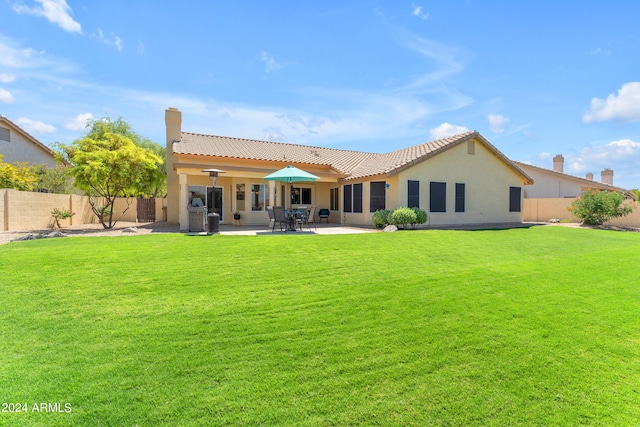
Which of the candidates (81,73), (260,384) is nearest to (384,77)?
(81,73)

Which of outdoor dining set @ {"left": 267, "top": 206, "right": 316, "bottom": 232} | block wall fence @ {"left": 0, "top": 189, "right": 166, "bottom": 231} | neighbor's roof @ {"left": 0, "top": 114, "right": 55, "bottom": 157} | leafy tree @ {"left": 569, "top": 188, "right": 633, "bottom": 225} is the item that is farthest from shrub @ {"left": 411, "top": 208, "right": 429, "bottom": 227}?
neighbor's roof @ {"left": 0, "top": 114, "right": 55, "bottom": 157}

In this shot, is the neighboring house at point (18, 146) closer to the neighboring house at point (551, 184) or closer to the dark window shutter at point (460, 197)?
the dark window shutter at point (460, 197)

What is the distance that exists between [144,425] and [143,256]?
5077 mm

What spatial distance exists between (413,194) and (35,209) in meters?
18.8

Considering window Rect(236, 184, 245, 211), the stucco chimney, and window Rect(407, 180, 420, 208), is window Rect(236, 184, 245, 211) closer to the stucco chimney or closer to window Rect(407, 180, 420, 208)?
the stucco chimney

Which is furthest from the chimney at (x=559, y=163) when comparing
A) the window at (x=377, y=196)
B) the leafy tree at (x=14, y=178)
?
the leafy tree at (x=14, y=178)

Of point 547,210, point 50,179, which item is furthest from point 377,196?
point 50,179

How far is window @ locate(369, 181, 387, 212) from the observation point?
17.2 meters

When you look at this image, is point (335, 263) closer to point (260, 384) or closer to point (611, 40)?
point (260, 384)

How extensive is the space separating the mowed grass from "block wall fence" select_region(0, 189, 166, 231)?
9.71m

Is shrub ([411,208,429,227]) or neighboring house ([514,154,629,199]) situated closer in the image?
shrub ([411,208,429,227])

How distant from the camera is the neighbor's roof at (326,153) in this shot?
17.6 meters

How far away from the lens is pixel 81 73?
1447 centimetres

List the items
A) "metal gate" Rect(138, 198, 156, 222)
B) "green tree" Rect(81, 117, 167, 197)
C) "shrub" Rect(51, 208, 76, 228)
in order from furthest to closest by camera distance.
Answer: "green tree" Rect(81, 117, 167, 197) < "metal gate" Rect(138, 198, 156, 222) < "shrub" Rect(51, 208, 76, 228)
